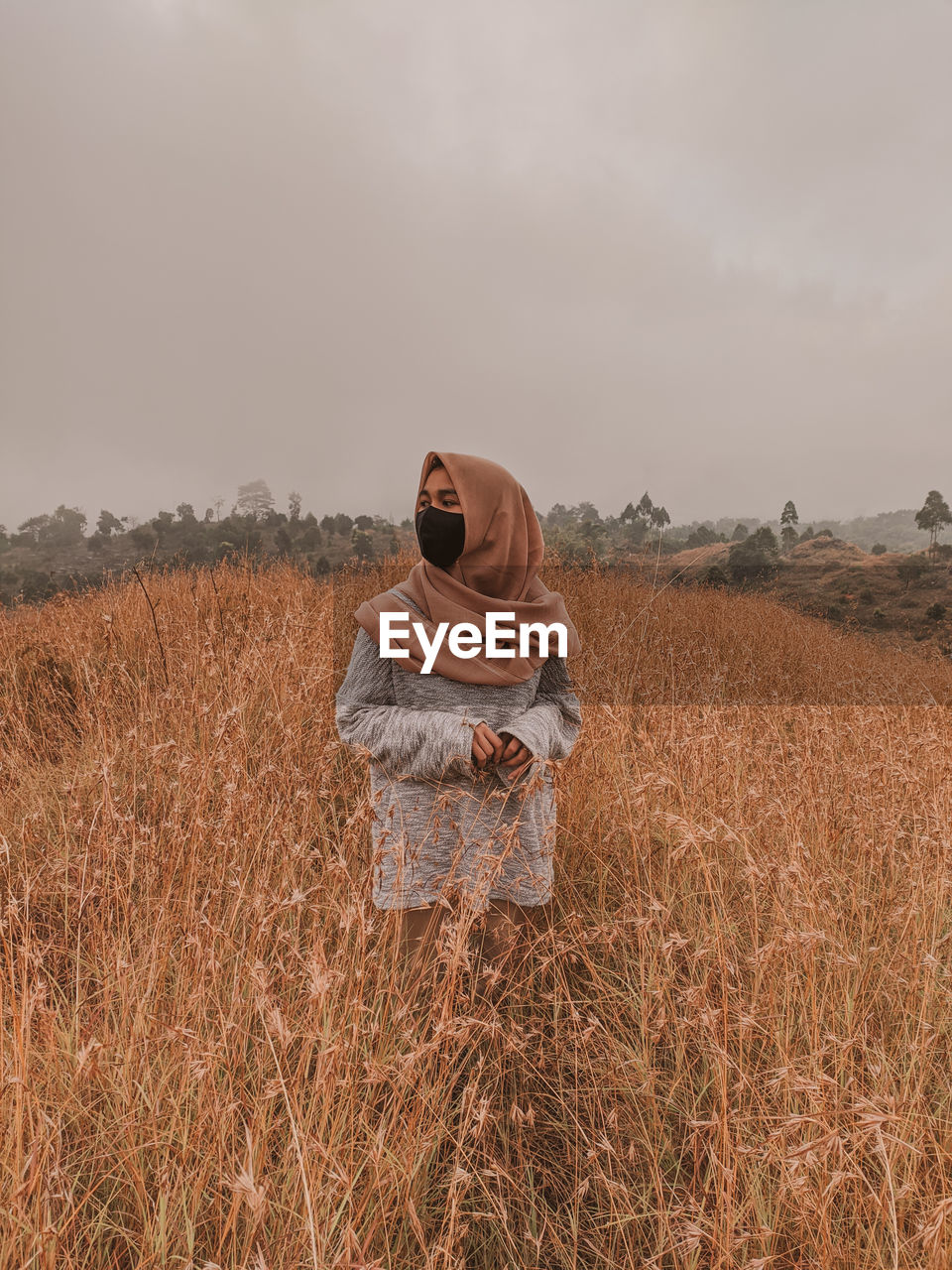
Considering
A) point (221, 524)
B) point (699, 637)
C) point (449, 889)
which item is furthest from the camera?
point (221, 524)

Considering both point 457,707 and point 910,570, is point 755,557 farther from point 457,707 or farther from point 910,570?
point 457,707

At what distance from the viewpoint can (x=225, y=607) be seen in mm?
5852

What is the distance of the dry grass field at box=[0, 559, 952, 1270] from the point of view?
1.05 metres

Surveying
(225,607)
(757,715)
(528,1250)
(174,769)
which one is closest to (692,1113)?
(528,1250)

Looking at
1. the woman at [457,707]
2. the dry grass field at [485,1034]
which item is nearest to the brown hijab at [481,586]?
the woman at [457,707]

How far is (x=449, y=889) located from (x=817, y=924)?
1148mm

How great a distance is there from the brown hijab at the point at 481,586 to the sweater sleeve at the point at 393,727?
0.10 m

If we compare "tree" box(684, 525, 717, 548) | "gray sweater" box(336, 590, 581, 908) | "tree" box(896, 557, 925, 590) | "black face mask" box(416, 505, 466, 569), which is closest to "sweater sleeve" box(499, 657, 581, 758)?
"gray sweater" box(336, 590, 581, 908)

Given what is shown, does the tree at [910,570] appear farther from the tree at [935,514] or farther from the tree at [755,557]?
the tree at [935,514]

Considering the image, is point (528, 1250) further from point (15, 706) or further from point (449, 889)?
point (15, 706)

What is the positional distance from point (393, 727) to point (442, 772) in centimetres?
19

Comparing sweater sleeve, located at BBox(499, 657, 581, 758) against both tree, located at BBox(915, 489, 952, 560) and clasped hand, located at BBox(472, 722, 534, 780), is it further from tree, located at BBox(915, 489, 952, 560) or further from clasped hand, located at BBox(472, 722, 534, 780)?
tree, located at BBox(915, 489, 952, 560)

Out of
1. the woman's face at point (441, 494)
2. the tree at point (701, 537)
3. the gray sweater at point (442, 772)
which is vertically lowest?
the gray sweater at point (442, 772)

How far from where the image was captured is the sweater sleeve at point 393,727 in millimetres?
1543
